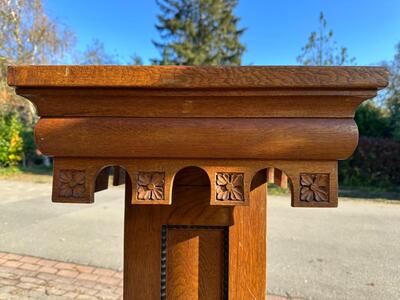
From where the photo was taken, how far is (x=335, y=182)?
0.63 meters

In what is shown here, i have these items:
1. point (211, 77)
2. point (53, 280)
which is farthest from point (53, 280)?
point (211, 77)

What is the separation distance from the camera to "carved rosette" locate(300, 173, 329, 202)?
0.63 meters

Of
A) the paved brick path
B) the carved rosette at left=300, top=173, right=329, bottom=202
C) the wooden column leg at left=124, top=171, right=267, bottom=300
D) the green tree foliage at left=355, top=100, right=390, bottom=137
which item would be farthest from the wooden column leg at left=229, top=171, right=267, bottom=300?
the green tree foliage at left=355, top=100, right=390, bottom=137

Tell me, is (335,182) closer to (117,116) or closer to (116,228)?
(117,116)

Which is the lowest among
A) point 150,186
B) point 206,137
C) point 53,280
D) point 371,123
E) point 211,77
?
point 53,280

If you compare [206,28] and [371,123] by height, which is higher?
[206,28]

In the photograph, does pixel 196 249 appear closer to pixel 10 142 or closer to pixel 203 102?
pixel 203 102

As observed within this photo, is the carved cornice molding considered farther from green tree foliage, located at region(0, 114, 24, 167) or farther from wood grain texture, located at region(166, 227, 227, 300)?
green tree foliage, located at region(0, 114, 24, 167)

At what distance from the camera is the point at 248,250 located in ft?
2.69

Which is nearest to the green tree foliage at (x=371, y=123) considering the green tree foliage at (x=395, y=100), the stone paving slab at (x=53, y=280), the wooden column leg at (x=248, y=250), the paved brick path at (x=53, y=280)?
the green tree foliage at (x=395, y=100)

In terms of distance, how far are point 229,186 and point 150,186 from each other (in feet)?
0.55

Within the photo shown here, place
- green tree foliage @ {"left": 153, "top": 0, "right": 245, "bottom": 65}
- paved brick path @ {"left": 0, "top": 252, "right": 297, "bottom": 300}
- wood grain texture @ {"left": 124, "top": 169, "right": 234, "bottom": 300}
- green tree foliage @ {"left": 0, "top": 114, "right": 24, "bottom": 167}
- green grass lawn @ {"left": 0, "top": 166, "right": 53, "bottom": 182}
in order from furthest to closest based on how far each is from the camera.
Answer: green tree foliage @ {"left": 153, "top": 0, "right": 245, "bottom": 65}
green tree foliage @ {"left": 0, "top": 114, "right": 24, "bottom": 167}
green grass lawn @ {"left": 0, "top": 166, "right": 53, "bottom": 182}
paved brick path @ {"left": 0, "top": 252, "right": 297, "bottom": 300}
wood grain texture @ {"left": 124, "top": 169, "right": 234, "bottom": 300}

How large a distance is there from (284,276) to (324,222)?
7.29 feet

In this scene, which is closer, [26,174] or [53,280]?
[53,280]
